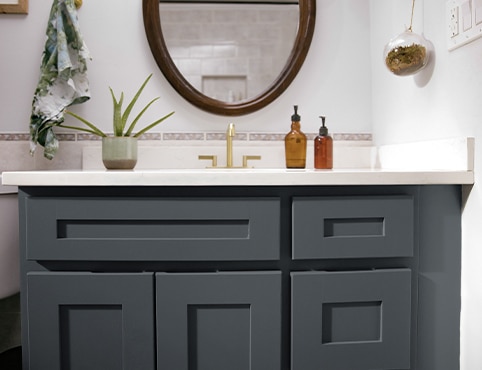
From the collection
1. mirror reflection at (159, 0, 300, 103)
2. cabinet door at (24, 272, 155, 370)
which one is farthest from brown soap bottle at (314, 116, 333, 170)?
cabinet door at (24, 272, 155, 370)

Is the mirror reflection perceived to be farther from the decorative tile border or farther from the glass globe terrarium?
the glass globe terrarium

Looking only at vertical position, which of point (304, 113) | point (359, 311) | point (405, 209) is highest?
point (304, 113)

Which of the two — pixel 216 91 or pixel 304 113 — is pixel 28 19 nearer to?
pixel 216 91

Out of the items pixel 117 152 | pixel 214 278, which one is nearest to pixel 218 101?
pixel 117 152

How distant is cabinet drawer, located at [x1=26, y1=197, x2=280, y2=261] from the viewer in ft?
3.42

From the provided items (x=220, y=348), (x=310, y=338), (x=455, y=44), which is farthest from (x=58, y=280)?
(x=455, y=44)

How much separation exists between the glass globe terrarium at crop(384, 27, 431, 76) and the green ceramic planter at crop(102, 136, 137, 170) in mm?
844

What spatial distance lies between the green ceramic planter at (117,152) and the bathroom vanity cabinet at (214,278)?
0.94 ft

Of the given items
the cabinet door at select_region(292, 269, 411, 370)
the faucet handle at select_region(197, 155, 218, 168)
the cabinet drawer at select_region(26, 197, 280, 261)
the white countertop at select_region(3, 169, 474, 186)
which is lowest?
the cabinet door at select_region(292, 269, 411, 370)

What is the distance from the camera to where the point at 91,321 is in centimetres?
105

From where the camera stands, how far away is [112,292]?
1.04m

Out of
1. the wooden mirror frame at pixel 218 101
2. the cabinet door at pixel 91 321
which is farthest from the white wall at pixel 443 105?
the cabinet door at pixel 91 321

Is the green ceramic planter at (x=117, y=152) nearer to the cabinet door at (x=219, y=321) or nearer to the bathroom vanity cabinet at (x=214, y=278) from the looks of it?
the bathroom vanity cabinet at (x=214, y=278)

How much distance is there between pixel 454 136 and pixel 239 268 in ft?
2.19
